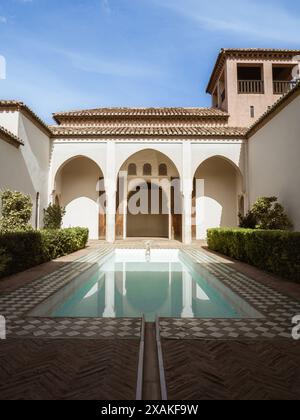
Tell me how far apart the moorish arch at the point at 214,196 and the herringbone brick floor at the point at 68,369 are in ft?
50.8

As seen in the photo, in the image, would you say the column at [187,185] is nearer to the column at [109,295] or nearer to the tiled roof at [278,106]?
the tiled roof at [278,106]

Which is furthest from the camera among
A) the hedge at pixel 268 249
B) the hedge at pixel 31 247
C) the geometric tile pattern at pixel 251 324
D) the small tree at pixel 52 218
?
the small tree at pixel 52 218

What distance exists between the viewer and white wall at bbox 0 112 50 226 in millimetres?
11922

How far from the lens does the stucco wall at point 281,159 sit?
10.9 metres

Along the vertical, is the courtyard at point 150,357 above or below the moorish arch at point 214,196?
below

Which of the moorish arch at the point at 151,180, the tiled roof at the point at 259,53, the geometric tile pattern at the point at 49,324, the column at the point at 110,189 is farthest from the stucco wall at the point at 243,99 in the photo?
the geometric tile pattern at the point at 49,324

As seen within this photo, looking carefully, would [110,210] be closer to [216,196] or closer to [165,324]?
[216,196]

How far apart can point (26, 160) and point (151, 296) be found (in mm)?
10246

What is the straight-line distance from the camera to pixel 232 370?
2.70 metres

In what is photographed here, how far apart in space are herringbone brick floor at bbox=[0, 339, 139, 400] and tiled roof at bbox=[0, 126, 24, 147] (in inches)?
395

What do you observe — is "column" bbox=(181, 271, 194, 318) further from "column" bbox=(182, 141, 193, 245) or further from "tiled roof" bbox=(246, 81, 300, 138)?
"tiled roof" bbox=(246, 81, 300, 138)

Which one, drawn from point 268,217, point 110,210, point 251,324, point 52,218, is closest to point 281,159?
point 268,217

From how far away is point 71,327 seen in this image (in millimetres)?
3865

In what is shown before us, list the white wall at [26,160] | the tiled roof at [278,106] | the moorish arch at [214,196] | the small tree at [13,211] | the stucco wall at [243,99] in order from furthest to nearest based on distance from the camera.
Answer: the stucco wall at [243,99]
the moorish arch at [214,196]
the white wall at [26,160]
the small tree at [13,211]
the tiled roof at [278,106]
